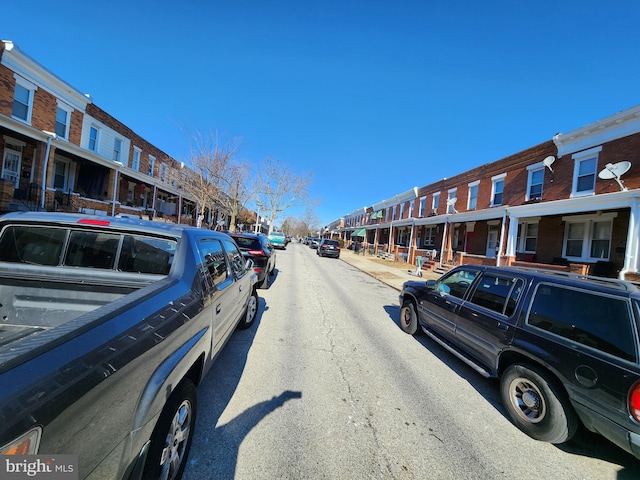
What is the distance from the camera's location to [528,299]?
3.35 meters

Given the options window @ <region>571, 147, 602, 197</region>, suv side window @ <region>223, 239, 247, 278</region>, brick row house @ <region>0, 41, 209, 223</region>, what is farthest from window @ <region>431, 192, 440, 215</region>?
brick row house @ <region>0, 41, 209, 223</region>

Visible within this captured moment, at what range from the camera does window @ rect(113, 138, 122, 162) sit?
18.0 meters

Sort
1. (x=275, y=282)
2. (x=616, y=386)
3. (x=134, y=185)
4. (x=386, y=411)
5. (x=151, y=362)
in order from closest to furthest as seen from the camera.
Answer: (x=151, y=362), (x=616, y=386), (x=386, y=411), (x=275, y=282), (x=134, y=185)

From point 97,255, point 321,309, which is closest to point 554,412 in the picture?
point 97,255

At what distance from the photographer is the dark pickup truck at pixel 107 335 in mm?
1043

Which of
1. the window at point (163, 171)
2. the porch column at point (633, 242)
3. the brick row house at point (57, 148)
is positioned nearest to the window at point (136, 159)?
the brick row house at point (57, 148)

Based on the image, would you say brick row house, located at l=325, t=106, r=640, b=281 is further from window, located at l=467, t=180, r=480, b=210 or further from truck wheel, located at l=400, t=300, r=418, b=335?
truck wheel, located at l=400, t=300, r=418, b=335

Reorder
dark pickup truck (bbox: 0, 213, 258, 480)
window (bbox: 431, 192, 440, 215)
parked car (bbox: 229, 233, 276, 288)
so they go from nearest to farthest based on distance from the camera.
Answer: dark pickup truck (bbox: 0, 213, 258, 480) → parked car (bbox: 229, 233, 276, 288) → window (bbox: 431, 192, 440, 215)

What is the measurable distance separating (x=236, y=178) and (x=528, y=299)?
23.7 metres

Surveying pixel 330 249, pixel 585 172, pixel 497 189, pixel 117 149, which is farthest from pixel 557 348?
pixel 330 249

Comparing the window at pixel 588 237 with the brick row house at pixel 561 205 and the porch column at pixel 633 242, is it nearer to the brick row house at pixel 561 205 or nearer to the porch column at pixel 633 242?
the brick row house at pixel 561 205

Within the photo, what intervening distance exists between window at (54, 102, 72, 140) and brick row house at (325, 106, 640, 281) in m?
21.6

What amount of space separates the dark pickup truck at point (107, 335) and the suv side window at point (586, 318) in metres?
3.52

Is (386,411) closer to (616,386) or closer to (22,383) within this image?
(616,386)
